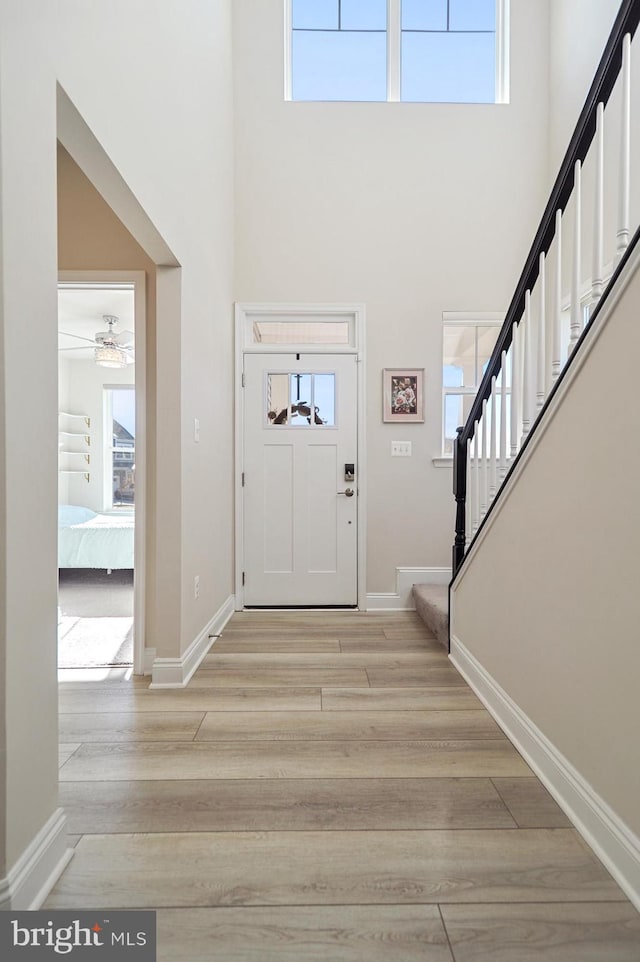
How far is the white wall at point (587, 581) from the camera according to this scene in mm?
1245

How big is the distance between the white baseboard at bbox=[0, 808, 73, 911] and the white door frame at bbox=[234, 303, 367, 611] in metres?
2.40

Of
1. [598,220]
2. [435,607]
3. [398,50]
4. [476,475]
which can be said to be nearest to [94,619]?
[435,607]

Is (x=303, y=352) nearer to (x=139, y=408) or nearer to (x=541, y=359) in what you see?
(x=139, y=408)

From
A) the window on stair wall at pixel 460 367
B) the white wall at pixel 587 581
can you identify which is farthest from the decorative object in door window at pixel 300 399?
the white wall at pixel 587 581

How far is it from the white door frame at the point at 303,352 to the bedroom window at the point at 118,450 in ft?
12.0

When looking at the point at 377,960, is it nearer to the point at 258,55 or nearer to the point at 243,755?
the point at 243,755

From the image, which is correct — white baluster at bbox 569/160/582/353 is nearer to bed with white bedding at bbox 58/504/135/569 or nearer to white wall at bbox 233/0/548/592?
white wall at bbox 233/0/548/592

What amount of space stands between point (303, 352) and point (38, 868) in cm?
316

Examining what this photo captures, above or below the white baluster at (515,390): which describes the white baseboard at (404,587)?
below

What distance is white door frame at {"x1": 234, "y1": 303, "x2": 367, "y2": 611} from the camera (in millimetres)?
3654

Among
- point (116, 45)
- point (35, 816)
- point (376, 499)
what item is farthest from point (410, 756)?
point (116, 45)

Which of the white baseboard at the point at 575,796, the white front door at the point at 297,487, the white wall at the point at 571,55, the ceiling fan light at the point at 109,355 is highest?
the white wall at the point at 571,55

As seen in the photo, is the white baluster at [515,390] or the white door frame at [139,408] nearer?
the white baluster at [515,390]

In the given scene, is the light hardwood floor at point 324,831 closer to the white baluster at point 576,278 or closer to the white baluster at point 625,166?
the white baluster at point 576,278
